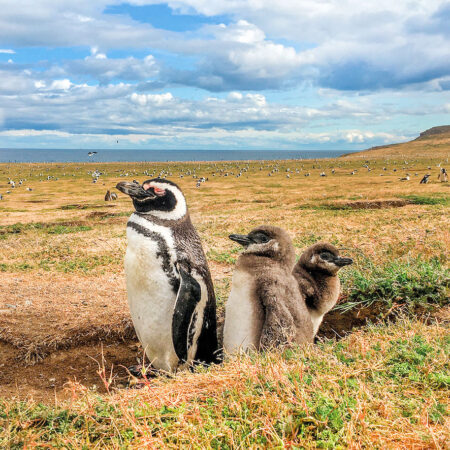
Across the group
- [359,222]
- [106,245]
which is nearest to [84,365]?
[106,245]

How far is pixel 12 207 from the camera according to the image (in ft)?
85.7

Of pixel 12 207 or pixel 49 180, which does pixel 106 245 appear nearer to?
pixel 12 207

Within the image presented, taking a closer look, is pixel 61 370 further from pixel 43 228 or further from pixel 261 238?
pixel 43 228

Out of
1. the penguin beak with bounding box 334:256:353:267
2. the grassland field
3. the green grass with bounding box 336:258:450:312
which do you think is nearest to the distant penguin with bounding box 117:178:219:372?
the grassland field

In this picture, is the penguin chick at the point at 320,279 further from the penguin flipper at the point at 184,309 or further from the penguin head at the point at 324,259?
the penguin flipper at the point at 184,309

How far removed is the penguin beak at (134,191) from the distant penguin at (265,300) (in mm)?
967

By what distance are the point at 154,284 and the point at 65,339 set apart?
75.2 inches

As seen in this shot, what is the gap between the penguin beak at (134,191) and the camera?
3.87 m

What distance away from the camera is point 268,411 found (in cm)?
218

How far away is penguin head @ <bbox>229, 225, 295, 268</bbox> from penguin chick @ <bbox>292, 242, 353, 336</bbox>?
61cm

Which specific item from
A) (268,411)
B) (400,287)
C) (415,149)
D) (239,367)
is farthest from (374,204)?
(415,149)

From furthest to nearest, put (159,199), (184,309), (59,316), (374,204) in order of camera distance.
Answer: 1. (374,204)
2. (59,316)
3. (159,199)
4. (184,309)

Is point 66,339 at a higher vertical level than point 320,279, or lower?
lower

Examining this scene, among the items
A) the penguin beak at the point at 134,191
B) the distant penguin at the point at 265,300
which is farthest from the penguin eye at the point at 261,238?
the penguin beak at the point at 134,191
